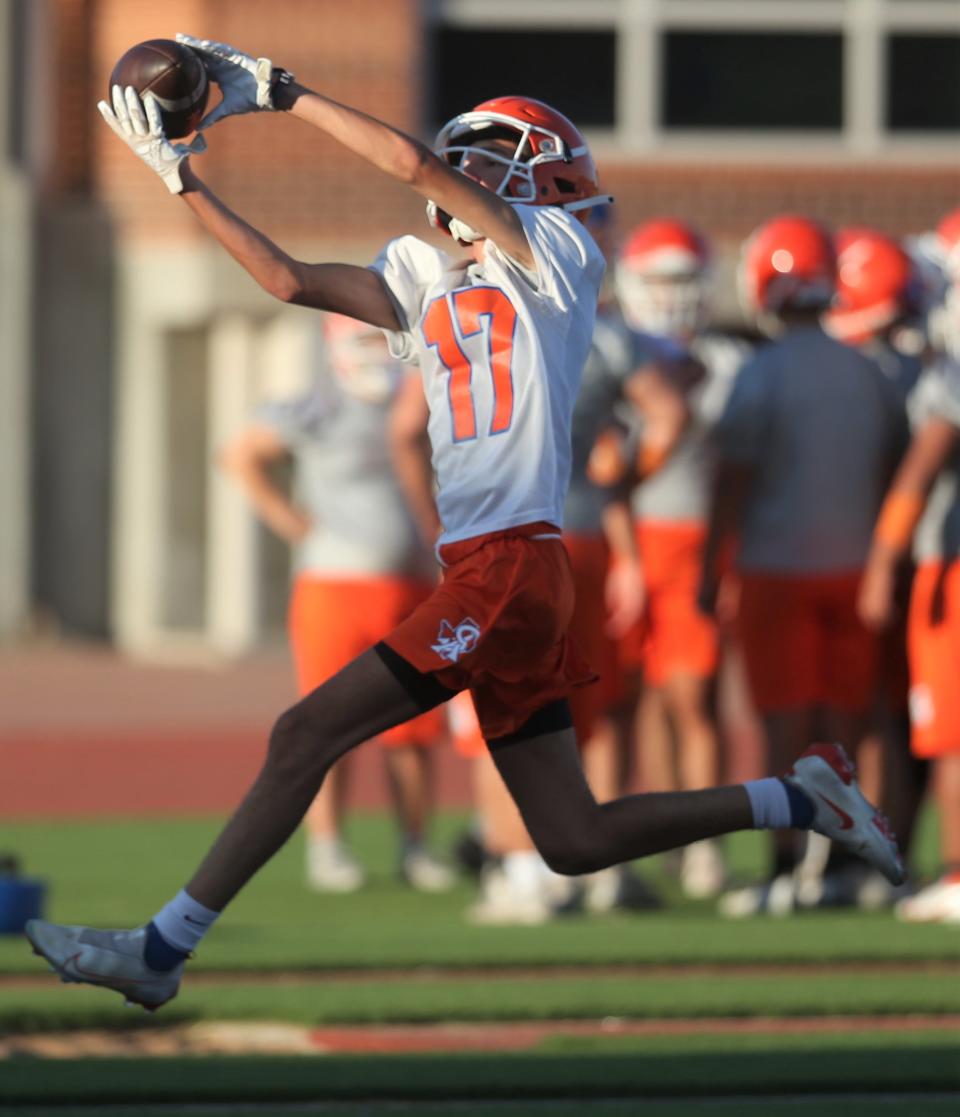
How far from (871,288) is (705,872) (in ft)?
7.63

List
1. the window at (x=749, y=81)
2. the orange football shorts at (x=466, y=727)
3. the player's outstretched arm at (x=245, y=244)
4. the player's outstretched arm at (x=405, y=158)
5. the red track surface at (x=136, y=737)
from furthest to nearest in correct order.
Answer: the window at (x=749, y=81), the red track surface at (x=136, y=737), the orange football shorts at (x=466, y=727), the player's outstretched arm at (x=245, y=244), the player's outstretched arm at (x=405, y=158)

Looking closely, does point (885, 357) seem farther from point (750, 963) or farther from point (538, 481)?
point (538, 481)

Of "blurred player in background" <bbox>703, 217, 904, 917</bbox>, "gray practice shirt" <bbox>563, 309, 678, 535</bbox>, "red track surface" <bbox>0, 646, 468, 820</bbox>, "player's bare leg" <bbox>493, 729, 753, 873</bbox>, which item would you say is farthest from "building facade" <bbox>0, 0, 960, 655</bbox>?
"player's bare leg" <bbox>493, 729, 753, 873</bbox>

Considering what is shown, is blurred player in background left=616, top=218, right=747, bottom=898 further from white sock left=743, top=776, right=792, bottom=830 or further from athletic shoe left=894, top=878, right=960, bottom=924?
white sock left=743, top=776, right=792, bottom=830

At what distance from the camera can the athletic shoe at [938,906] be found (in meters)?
8.45

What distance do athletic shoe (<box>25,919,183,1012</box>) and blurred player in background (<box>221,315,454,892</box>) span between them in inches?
173

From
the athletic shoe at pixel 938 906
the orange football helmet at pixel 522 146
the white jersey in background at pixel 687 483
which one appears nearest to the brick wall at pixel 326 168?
the white jersey in background at pixel 687 483

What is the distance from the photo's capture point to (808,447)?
8828 millimetres

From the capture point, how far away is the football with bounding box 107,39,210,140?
196 inches

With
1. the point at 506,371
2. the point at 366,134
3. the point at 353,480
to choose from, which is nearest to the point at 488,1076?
the point at 506,371

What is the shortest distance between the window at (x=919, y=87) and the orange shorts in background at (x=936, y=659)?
13.2m

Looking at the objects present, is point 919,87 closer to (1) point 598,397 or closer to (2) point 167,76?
(1) point 598,397

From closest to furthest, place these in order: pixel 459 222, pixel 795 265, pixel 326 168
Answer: pixel 459 222 < pixel 795 265 < pixel 326 168

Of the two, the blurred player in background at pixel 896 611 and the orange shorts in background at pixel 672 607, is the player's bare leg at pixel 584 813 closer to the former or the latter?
the blurred player in background at pixel 896 611
